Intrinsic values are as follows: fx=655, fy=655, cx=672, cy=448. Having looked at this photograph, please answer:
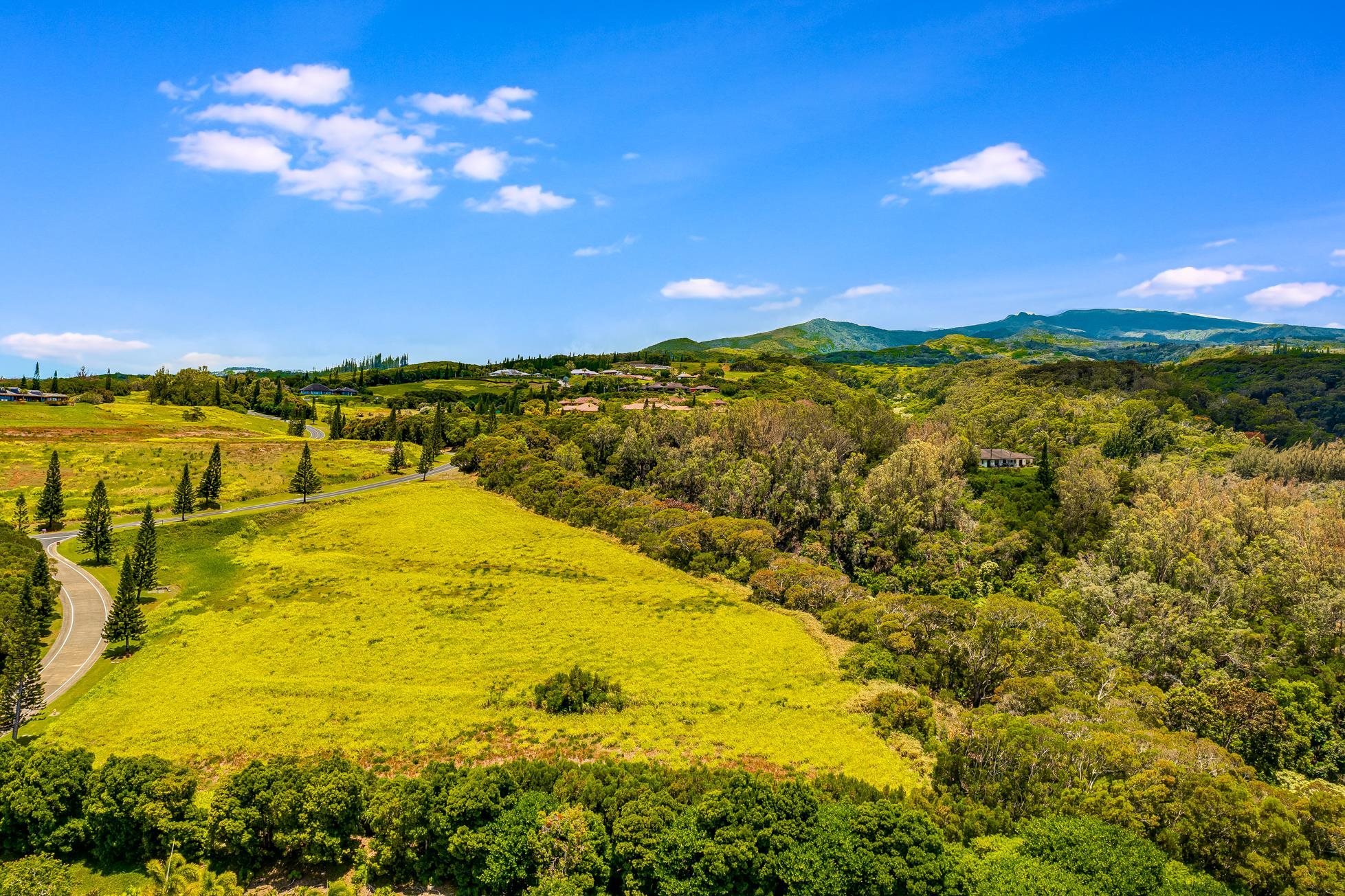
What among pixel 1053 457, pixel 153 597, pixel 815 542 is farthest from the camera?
pixel 1053 457

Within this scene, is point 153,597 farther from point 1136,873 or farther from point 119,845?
point 1136,873

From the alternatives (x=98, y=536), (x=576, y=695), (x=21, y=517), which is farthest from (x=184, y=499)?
(x=576, y=695)

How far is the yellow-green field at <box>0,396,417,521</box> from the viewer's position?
90.8 metres

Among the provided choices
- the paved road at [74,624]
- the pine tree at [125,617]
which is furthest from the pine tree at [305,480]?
the pine tree at [125,617]

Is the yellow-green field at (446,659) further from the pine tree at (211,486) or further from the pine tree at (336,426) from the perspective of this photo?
the pine tree at (336,426)

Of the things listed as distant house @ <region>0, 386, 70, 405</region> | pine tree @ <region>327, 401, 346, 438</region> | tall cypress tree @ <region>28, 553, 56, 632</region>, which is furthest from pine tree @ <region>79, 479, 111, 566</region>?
distant house @ <region>0, 386, 70, 405</region>

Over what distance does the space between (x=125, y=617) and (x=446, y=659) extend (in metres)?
24.9

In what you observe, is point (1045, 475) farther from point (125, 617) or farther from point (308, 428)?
point (308, 428)

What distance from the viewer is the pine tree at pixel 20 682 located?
4044 cm

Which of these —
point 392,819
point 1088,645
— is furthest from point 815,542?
point 392,819

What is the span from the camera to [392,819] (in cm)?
3209

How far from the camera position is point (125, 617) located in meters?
51.4

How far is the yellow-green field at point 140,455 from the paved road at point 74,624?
1707 cm

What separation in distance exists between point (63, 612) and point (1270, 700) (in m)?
93.1
